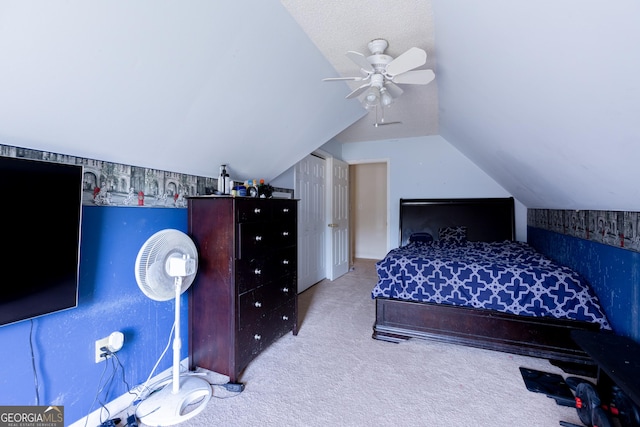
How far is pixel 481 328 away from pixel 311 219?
8.07ft

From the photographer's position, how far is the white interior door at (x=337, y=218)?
15.1 ft

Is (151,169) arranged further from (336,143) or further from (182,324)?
(336,143)

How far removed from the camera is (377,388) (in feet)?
6.29

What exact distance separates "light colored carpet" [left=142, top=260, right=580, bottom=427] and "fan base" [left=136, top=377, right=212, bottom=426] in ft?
0.20

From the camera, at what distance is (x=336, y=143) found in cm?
497

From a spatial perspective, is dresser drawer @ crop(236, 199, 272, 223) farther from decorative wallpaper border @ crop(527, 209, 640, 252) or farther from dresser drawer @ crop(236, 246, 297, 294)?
decorative wallpaper border @ crop(527, 209, 640, 252)

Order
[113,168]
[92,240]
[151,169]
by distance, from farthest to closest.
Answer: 1. [151,169]
2. [113,168]
3. [92,240]

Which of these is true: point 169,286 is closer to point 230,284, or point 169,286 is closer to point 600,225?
point 230,284

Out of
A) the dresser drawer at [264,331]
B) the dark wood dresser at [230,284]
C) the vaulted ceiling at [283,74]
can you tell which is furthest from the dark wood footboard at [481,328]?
the dark wood dresser at [230,284]

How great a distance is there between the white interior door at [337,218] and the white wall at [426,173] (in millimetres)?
568

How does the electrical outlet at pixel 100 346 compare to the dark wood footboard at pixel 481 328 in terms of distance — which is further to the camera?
the dark wood footboard at pixel 481 328

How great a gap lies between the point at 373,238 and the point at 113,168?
5.46 m

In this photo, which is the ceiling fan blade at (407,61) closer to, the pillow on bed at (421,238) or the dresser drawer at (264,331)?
the dresser drawer at (264,331)

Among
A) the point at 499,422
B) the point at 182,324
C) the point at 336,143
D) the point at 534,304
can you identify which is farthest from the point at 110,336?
the point at 336,143
